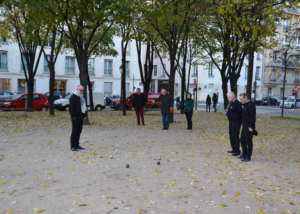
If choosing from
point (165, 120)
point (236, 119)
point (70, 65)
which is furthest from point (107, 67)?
point (236, 119)

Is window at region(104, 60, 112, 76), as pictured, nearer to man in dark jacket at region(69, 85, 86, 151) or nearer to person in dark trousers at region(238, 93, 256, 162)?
man in dark jacket at region(69, 85, 86, 151)

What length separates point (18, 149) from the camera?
8.63m

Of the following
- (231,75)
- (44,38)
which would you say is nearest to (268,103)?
(231,75)

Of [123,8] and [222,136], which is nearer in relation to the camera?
[222,136]

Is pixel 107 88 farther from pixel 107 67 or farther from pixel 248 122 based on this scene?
pixel 248 122

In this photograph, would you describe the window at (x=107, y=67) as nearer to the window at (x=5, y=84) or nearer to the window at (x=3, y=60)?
the window at (x=5, y=84)

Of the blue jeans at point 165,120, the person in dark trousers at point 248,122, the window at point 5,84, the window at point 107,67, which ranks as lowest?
the blue jeans at point 165,120

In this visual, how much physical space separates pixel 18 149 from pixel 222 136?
722 centimetres

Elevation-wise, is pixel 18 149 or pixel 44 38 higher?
pixel 44 38

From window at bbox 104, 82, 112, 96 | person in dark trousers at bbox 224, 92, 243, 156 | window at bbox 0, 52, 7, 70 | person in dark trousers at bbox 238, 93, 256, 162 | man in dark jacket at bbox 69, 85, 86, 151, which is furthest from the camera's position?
window at bbox 104, 82, 112, 96

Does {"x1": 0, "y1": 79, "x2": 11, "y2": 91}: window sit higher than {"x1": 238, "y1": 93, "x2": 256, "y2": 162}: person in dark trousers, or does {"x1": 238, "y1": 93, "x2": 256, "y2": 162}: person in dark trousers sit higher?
{"x1": 0, "y1": 79, "x2": 11, "y2": 91}: window

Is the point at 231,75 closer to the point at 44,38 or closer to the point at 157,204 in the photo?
the point at 44,38

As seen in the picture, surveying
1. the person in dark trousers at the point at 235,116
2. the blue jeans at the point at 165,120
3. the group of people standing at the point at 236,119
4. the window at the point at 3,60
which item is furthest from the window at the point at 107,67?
the person in dark trousers at the point at 235,116

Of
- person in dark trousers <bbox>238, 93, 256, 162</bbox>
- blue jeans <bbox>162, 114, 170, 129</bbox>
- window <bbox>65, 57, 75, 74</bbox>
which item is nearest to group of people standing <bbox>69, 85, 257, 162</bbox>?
person in dark trousers <bbox>238, 93, 256, 162</bbox>
